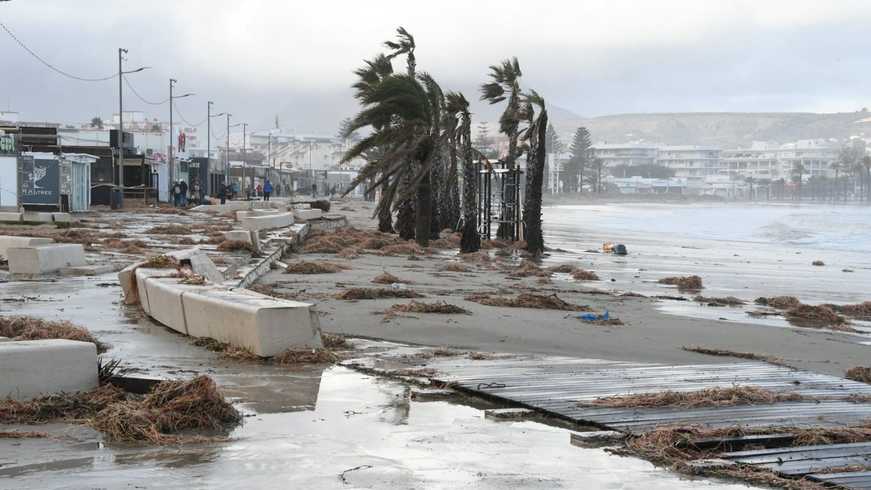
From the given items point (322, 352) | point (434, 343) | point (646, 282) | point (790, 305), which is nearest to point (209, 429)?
point (322, 352)

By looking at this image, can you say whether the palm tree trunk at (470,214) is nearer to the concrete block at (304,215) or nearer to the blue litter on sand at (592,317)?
the concrete block at (304,215)

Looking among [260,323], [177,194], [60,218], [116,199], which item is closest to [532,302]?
[260,323]

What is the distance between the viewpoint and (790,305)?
18.0m

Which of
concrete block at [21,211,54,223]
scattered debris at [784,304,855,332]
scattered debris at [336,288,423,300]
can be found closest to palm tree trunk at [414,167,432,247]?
concrete block at [21,211,54,223]

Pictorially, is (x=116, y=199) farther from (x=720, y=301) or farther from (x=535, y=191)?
(x=720, y=301)

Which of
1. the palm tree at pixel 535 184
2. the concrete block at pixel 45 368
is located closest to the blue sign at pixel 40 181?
the palm tree at pixel 535 184

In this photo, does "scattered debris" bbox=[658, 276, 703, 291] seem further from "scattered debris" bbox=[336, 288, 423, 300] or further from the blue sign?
the blue sign

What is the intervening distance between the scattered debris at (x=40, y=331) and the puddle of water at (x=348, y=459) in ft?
8.97

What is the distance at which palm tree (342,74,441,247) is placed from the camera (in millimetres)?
28922

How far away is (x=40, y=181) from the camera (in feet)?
137

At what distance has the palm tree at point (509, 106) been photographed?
123 feet

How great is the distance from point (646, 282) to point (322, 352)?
45.4ft

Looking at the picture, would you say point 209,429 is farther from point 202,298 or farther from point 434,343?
point 434,343

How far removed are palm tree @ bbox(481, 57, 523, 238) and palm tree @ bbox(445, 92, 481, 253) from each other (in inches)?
179
